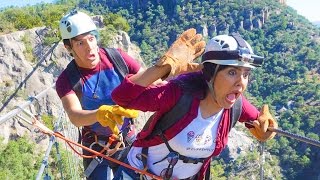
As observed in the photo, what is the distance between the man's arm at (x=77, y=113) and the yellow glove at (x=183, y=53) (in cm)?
79

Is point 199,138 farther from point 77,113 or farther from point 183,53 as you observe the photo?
point 77,113

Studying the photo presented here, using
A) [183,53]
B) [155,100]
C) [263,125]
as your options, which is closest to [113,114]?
[155,100]

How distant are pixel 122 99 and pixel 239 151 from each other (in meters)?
58.4

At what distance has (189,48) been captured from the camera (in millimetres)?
2051

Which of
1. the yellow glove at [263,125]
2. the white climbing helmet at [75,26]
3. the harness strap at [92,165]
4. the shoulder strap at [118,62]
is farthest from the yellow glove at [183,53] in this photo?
the harness strap at [92,165]

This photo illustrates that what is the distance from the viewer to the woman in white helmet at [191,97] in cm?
198

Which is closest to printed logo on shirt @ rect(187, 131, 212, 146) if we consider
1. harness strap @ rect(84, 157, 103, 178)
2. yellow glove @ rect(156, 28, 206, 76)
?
yellow glove @ rect(156, 28, 206, 76)

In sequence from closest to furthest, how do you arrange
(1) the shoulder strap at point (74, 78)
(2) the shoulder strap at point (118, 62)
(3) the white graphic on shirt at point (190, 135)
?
(3) the white graphic on shirt at point (190, 135) < (1) the shoulder strap at point (74, 78) < (2) the shoulder strap at point (118, 62)

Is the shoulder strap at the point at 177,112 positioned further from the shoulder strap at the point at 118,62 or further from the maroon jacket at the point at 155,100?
the shoulder strap at the point at 118,62

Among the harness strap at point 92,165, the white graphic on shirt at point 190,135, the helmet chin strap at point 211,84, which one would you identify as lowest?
the harness strap at point 92,165

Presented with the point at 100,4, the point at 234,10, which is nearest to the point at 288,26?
the point at 234,10

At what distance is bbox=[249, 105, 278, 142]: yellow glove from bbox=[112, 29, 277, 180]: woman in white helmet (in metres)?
0.25

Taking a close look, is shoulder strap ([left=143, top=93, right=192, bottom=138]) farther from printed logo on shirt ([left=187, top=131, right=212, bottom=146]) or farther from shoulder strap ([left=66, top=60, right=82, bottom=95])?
shoulder strap ([left=66, top=60, right=82, bottom=95])

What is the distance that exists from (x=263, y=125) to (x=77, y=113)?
117cm
